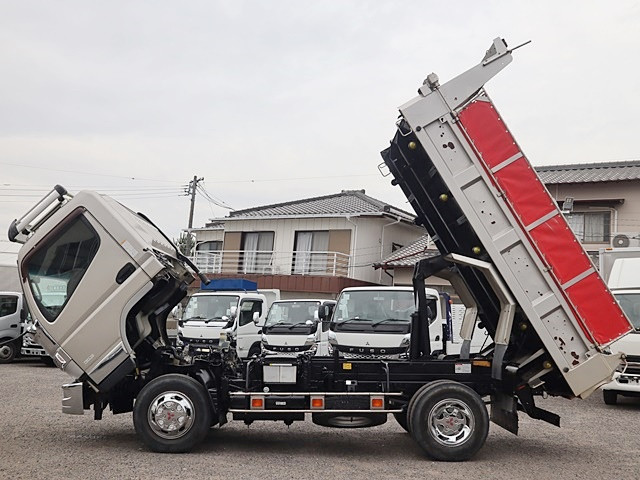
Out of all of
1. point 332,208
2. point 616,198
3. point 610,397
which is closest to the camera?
point 610,397

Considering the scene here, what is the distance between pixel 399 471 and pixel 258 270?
83.8 feet

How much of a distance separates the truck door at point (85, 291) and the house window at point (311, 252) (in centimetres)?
2227

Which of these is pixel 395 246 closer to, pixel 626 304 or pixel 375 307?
pixel 375 307

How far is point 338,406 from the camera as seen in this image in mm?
8305

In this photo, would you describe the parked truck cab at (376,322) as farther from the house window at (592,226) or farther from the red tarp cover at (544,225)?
the house window at (592,226)

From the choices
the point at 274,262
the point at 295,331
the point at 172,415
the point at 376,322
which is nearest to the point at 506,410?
the point at 172,415

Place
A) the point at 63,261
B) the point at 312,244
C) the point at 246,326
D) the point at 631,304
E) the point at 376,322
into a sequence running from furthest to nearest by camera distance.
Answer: the point at 312,244, the point at 246,326, the point at 631,304, the point at 376,322, the point at 63,261

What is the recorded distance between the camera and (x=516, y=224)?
7984 mm

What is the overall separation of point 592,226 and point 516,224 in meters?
21.5

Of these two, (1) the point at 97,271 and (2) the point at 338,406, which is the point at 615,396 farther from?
(1) the point at 97,271

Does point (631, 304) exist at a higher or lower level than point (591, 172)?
lower

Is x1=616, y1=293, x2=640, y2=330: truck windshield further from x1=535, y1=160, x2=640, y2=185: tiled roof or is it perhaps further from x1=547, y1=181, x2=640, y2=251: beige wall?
x1=535, y1=160, x2=640, y2=185: tiled roof

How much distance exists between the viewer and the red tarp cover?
7.91 meters

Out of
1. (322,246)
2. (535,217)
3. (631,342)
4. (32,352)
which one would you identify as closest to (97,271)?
(535,217)
